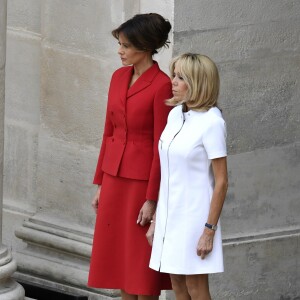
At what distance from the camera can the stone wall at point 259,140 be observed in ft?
28.2

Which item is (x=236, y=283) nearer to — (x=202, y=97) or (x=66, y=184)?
(x=66, y=184)

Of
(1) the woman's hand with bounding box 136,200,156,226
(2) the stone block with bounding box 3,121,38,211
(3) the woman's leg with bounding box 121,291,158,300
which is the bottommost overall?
(3) the woman's leg with bounding box 121,291,158,300

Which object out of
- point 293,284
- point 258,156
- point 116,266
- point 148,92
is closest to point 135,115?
point 148,92

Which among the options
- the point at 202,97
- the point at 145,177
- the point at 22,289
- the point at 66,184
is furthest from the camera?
the point at 66,184

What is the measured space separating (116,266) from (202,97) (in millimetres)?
1180

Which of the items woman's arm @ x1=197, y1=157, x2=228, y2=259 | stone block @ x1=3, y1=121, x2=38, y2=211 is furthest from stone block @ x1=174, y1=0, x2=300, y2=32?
stone block @ x1=3, y1=121, x2=38, y2=211

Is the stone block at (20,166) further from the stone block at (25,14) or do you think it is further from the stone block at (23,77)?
the stone block at (25,14)

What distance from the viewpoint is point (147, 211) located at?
736 cm

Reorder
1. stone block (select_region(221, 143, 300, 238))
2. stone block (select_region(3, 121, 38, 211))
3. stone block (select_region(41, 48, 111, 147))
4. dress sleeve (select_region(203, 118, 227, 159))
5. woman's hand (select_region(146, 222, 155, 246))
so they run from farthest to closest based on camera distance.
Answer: stone block (select_region(3, 121, 38, 211)) < stone block (select_region(41, 48, 111, 147)) < stone block (select_region(221, 143, 300, 238)) < woman's hand (select_region(146, 222, 155, 246)) < dress sleeve (select_region(203, 118, 227, 159))

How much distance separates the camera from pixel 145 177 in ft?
24.3

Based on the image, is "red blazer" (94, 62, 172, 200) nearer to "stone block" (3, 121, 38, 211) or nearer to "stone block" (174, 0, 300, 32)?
"stone block" (174, 0, 300, 32)

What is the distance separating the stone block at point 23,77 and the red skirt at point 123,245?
1983 millimetres

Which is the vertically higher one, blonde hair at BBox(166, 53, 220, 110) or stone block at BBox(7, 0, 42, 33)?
stone block at BBox(7, 0, 42, 33)

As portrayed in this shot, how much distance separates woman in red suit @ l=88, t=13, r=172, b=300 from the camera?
7.30 metres
